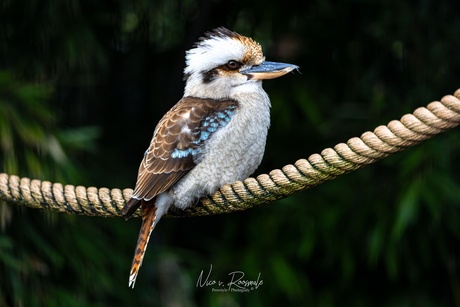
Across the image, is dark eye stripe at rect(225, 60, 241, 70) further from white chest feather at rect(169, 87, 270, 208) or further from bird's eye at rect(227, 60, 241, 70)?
white chest feather at rect(169, 87, 270, 208)

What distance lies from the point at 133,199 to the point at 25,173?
3.66 ft

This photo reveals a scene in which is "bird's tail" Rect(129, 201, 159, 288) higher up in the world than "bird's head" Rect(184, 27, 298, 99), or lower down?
lower down

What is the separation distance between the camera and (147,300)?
3.91 metres

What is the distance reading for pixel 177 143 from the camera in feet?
8.63

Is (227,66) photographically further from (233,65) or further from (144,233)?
(144,233)

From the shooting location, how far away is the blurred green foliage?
3576 millimetres

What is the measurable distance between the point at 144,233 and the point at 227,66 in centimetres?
67

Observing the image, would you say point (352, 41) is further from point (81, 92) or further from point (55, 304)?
point (55, 304)

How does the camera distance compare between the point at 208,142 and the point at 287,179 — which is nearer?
the point at 287,179

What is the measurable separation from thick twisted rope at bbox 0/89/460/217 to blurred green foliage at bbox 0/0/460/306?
0.82 m

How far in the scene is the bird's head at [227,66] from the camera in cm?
285

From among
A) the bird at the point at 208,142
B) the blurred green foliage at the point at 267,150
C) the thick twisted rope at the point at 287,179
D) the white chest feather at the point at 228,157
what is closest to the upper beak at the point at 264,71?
the bird at the point at 208,142
